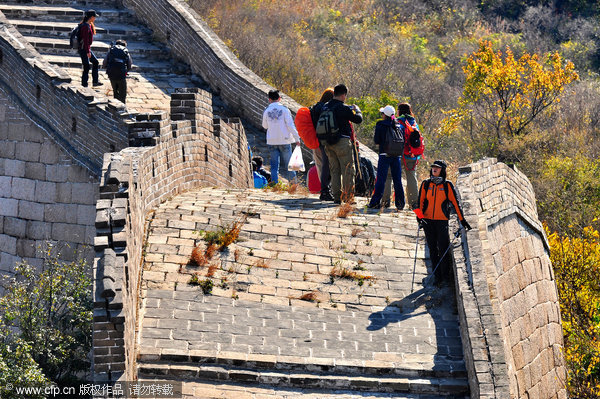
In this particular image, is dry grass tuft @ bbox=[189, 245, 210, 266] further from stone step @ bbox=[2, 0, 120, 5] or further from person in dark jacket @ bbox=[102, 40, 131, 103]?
stone step @ bbox=[2, 0, 120, 5]

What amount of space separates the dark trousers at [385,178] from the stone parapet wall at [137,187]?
8.40ft

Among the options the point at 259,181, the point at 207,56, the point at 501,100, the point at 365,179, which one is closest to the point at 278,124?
the point at 365,179

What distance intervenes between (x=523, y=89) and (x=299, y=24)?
30.4 feet

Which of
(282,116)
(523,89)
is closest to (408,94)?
(523,89)

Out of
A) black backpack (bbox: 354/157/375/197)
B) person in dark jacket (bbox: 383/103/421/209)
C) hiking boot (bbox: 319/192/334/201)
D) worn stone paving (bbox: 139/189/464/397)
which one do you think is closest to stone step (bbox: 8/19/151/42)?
black backpack (bbox: 354/157/375/197)

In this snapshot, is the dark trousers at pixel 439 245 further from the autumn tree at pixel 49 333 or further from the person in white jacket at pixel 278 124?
the person in white jacket at pixel 278 124

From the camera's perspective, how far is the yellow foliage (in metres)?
14.3

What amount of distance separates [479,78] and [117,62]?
10.3 m

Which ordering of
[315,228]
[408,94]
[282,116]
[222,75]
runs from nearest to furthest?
[315,228] → [282,116] → [222,75] → [408,94]

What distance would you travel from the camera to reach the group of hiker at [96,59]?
16.4 meters

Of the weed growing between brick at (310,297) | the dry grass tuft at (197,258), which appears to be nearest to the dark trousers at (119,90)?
the dry grass tuft at (197,258)

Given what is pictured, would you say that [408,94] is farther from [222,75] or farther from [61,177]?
[61,177]

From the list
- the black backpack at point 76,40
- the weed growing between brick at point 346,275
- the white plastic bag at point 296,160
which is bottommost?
the weed growing between brick at point 346,275

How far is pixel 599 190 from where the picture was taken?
69.5 feet
